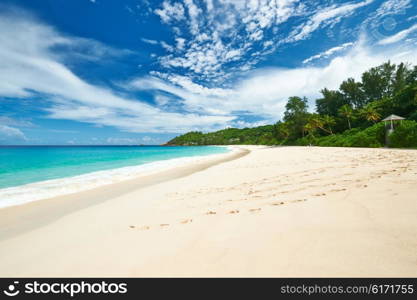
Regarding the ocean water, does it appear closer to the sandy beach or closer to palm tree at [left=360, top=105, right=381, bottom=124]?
the sandy beach

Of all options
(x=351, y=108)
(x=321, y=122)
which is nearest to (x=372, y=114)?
(x=321, y=122)

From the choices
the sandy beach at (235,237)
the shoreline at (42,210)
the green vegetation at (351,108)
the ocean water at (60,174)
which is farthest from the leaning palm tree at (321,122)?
the shoreline at (42,210)

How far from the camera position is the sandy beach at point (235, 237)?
1.81 m

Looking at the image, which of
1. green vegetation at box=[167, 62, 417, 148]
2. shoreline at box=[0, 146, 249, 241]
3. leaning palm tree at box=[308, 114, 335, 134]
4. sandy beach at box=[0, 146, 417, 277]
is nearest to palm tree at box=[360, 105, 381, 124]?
green vegetation at box=[167, 62, 417, 148]

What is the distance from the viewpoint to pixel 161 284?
5.80 feet

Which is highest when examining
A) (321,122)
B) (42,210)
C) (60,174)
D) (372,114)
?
(321,122)

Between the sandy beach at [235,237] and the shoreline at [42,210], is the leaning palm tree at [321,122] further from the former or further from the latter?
the shoreline at [42,210]

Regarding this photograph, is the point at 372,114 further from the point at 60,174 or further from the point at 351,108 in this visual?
the point at 60,174

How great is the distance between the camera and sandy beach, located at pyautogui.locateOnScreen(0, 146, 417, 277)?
1.81m

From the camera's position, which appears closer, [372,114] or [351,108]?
[372,114]

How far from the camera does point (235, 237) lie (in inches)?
97.5

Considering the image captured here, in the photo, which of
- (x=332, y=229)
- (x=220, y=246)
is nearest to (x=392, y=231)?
(x=332, y=229)

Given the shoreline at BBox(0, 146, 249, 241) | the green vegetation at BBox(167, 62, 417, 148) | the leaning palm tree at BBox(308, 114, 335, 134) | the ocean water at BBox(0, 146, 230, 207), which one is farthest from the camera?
the leaning palm tree at BBox(308, 114, 335, 134)

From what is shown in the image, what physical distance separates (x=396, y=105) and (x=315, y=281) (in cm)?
4410
